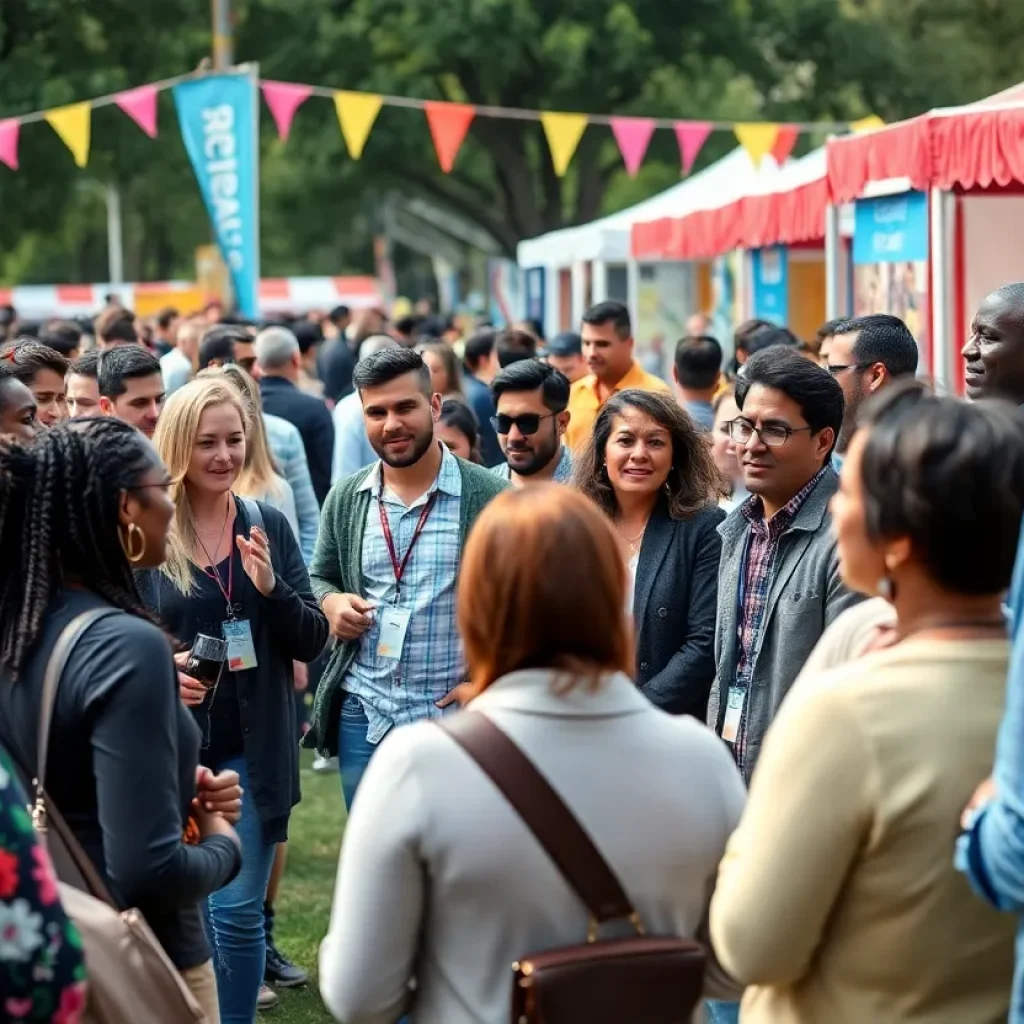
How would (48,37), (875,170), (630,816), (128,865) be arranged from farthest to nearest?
(48,37) < (875,170) < (128,865) < (630,816)

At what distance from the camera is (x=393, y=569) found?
5.12 meters

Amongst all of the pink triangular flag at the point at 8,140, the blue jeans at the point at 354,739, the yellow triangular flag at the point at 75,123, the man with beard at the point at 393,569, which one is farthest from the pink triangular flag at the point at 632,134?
the blue jeans at the point at 354,739

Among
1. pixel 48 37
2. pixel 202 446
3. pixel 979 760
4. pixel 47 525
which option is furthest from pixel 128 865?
pixel 48 37

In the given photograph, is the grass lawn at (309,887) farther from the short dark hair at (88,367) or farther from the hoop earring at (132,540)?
Answer: the hoop earring at (132,540)

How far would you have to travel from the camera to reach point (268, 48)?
109ft

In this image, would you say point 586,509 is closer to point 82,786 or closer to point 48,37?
point 82,786

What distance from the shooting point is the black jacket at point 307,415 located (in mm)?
9664

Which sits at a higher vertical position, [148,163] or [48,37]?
[48,37]

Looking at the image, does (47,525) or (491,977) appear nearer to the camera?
(491,977)

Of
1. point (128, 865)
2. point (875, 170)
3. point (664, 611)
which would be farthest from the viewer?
point (875, 170)

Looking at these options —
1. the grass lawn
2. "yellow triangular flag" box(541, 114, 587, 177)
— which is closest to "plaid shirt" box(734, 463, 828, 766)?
the grass lawn

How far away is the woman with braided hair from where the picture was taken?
289 cm

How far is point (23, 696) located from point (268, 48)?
31659mm

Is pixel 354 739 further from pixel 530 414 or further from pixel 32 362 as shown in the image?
pixel 32 362
